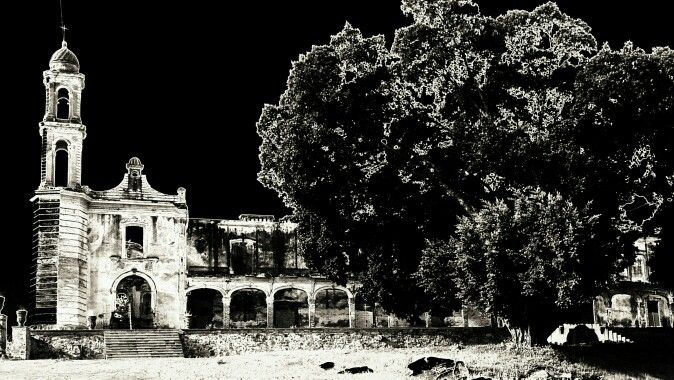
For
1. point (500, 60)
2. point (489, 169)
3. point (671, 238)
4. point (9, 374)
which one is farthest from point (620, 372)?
point (9, 374)

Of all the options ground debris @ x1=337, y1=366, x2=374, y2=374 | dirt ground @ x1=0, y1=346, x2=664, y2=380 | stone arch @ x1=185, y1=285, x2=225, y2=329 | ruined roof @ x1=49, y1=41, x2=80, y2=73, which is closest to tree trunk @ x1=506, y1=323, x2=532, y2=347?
dirt ground @ x1=0, y1=346, x2=664, y2=380

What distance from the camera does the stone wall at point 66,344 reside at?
34.0m

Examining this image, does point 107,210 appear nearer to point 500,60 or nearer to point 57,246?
point 57,246

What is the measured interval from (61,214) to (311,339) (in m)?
11.8

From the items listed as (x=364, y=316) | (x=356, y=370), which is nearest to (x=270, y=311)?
(x=364, y=316)

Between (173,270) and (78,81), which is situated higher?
(78,81)

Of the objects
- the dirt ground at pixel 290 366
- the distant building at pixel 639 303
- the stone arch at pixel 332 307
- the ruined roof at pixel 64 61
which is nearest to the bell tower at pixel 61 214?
the ruined roof at pixel 64 61

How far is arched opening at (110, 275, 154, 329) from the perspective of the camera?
150ft

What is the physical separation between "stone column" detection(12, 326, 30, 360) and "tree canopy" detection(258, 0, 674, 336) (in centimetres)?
993

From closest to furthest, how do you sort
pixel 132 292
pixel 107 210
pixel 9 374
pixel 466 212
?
pixel 9 374
pixel 466 212
pixel 107 210
pixel 132 292

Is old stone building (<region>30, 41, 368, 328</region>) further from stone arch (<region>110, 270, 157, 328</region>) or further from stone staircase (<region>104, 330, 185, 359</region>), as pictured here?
stone staircase (<region>104, 330, 185, 359</region>)

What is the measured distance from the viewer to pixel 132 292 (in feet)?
154

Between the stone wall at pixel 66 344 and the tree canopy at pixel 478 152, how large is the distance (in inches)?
344

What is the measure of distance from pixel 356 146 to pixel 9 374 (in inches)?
496
